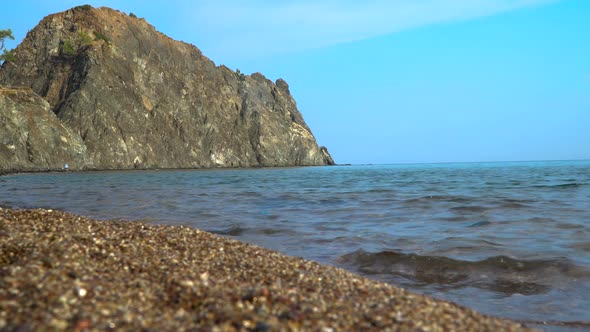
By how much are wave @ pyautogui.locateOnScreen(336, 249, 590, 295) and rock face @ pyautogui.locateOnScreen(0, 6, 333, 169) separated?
87.2 m

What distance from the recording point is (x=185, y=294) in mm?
5633

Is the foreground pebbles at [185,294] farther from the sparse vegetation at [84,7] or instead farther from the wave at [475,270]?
the sparse vegetation at [84,7]

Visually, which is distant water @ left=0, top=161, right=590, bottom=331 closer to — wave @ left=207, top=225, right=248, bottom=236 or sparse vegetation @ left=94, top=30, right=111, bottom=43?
wave @ left=207, top=225, right=248, bottom=236

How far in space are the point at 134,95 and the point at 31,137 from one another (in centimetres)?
3519

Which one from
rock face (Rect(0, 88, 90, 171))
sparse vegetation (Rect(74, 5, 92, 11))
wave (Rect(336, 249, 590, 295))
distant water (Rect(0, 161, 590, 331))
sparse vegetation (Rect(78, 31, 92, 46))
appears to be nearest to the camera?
distant water (Rect(0, 161, 590, 331))

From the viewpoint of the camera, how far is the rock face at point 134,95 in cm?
10519

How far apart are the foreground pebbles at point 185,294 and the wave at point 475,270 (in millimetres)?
2612

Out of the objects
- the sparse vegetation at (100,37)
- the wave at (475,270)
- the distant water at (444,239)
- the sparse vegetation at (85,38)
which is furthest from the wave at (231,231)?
the sparse vegetation at (100,37)

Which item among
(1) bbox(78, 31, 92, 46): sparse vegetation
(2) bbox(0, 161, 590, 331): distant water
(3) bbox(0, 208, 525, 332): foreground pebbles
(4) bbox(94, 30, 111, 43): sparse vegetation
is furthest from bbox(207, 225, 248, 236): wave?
(4) bbox(94, 30, 111, 43): sparse vegetation

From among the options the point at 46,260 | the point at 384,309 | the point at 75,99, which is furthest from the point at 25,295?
the point at 75,99

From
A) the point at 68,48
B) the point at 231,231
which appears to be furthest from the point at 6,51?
the point at 231,231

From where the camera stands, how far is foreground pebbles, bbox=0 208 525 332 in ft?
15.4

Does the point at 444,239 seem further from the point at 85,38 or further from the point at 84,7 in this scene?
the point at 84,7

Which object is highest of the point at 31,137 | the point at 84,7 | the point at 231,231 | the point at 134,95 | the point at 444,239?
the point at 84,7
